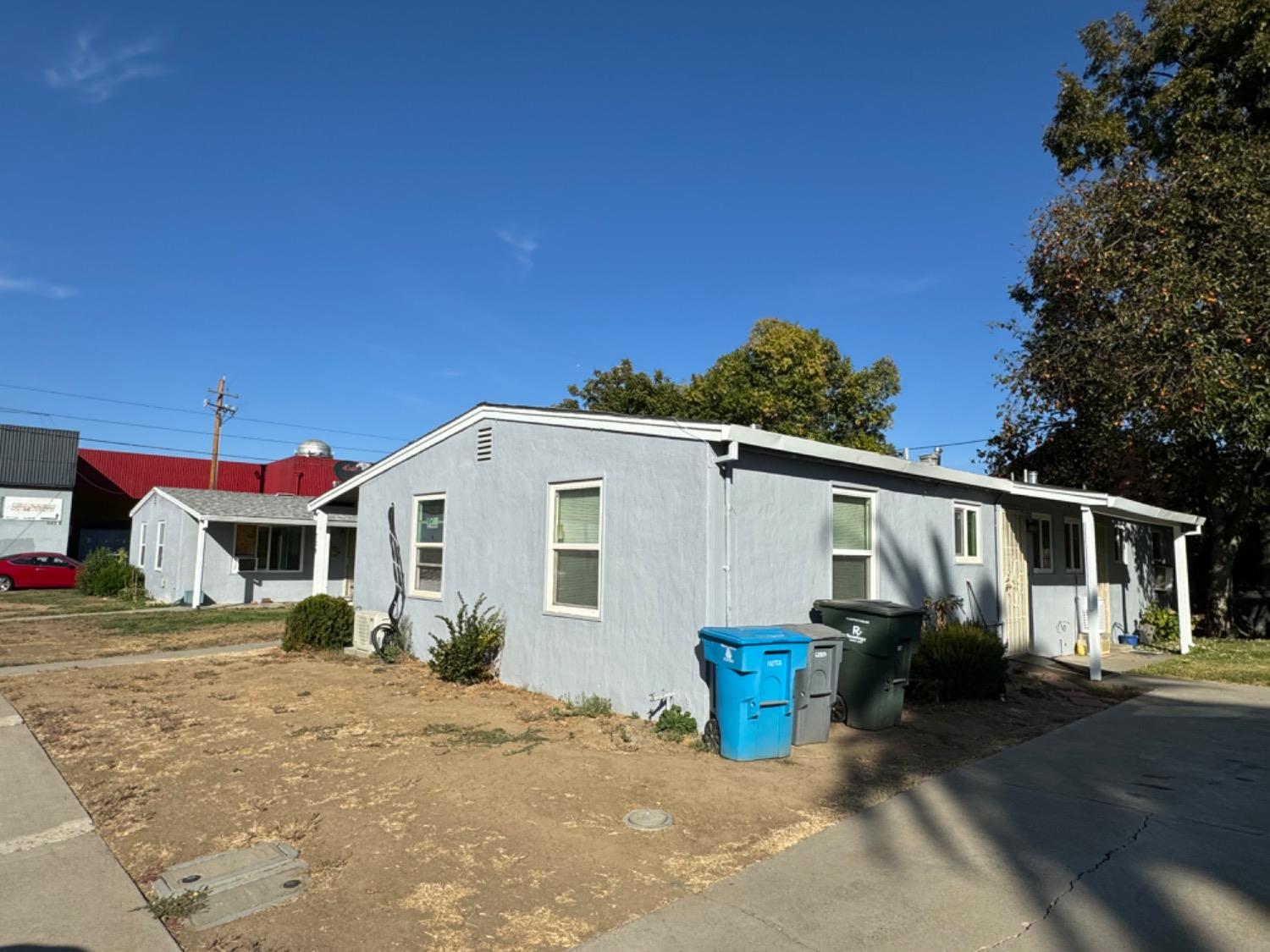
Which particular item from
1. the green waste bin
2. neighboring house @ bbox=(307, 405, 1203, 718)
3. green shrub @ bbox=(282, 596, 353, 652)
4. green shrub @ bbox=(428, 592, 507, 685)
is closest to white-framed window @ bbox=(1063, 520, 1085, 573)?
neighboring house @ bbox=(307, 405, 1203, 718)

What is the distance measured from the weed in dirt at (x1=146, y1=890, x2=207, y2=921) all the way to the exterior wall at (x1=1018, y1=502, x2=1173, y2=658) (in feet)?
39.3

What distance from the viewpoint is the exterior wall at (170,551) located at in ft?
71.9

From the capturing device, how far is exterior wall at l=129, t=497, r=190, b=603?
21.9 metres

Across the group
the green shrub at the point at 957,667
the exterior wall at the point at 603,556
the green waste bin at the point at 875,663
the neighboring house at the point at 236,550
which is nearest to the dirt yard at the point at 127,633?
the neighboring house at the point at 236,550

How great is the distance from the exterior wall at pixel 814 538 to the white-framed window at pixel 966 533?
132mm

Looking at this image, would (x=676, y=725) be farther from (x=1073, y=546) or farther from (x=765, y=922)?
(x=1073, y=546)

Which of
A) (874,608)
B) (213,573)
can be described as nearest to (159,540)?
(213,573)

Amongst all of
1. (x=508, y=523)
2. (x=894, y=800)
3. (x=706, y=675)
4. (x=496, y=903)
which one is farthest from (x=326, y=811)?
(x=508, y=523)

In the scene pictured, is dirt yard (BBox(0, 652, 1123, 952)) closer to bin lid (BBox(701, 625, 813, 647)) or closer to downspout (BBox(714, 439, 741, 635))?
bin lid (BBox(701, 625, 813, 647))

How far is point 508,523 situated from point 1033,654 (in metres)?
8.81

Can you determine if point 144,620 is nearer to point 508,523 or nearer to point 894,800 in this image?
point 508,523

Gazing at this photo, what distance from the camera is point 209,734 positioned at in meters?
7.17

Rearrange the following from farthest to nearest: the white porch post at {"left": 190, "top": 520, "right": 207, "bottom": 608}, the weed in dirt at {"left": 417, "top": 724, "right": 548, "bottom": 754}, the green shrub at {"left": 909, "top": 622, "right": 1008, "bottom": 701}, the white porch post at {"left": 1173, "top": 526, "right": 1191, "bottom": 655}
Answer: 1. the white porch post at {"left": 190, "top": 520, "right": 207, "bottom": 608}
2. the white porch post at {"left": 1173, "top": 526, "right": 1191, "bottom": 655}
3. the green shrub at {"left": 909, "top": 622, "right": 1008, "bottom": 701}
4. the weed in dirt at {"left": 417, "top": 724, "right": 548, "bottom": 754}

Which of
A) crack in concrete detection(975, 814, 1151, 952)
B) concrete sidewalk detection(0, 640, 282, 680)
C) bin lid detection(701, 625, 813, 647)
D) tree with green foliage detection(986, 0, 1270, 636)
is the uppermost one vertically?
tree with green foliage detection(986, 0, 1270, 636)
